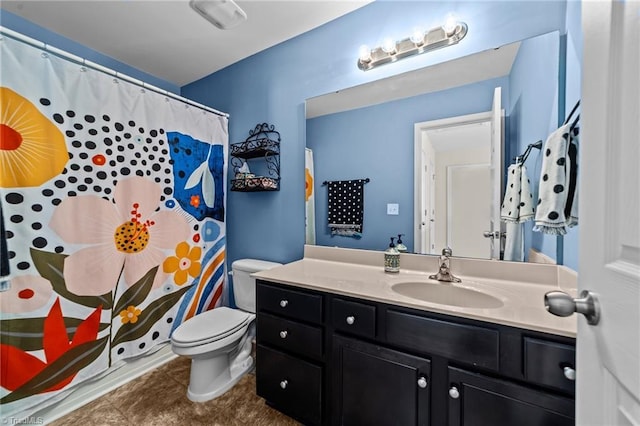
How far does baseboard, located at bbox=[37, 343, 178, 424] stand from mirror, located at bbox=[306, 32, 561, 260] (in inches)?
59.8

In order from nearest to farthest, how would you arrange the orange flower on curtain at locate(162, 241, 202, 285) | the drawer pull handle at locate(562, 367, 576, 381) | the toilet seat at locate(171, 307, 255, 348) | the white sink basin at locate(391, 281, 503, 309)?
the drawer pull handle at locate(562, 367, 576, 381) → the white sink basin at locate(391, 281, 503, 309) → the toilet seat at locate(171, 307, 255, 348) → the orange flower on curtain at locate(162, 241, 202, 285)

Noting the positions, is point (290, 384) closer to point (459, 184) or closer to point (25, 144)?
point (459, 184)

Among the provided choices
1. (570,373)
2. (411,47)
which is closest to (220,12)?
(411,47)

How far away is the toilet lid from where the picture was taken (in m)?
1.50

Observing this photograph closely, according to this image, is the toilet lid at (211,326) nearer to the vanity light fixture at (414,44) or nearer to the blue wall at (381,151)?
the blue wall at (381,151)

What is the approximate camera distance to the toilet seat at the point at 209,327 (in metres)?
1.48

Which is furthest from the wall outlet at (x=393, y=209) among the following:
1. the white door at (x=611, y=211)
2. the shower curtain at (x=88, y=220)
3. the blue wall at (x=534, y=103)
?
the shower curtain at (x=88, y=220)

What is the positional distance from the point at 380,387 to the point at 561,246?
100 centimetres

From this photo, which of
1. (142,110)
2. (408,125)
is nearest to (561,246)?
(408,125)

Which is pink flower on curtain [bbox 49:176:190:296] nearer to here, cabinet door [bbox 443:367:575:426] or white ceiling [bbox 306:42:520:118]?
white ceiling [bbox 306:42:520:118]

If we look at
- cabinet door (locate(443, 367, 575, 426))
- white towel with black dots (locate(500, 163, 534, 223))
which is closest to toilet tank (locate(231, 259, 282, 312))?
cabinet door (locate(443, 367, 575, 426))

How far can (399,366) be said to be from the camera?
3.34 feet

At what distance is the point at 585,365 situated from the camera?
1.71ft

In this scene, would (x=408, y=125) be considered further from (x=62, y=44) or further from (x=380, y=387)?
(x=62, y=44)
